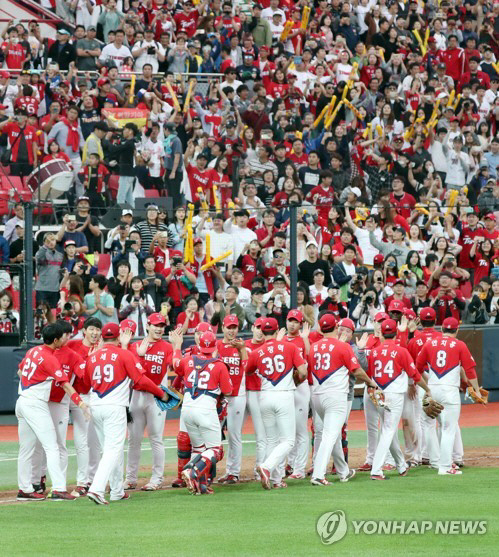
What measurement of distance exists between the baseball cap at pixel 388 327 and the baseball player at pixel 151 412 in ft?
8.39

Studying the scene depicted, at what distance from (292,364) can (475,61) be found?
56.3 feet

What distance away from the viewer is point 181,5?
27375 mm

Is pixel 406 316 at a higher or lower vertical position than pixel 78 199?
lower

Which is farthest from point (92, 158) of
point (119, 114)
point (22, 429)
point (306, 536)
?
point (306, 536)

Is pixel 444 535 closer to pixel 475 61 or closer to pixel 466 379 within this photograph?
pixel 466 379

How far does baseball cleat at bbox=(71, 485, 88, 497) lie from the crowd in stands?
4297mm

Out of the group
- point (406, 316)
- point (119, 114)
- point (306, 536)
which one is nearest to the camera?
point (306, 536)

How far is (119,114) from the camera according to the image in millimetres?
22969

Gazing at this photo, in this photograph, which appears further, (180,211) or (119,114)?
(119,114)

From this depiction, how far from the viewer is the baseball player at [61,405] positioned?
1323 cm

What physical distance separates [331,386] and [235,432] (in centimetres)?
129

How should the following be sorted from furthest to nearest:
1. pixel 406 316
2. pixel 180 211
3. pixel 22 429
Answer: pixel 180 211 < pixel 406 316 < pixel 22 429

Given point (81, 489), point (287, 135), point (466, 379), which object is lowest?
point (81, 489)

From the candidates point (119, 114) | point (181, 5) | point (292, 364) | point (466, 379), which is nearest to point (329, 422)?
point (292, 364)
